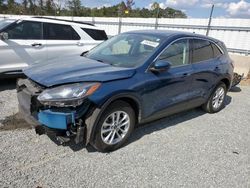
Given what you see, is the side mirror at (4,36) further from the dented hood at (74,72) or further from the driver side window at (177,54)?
the driver side window at (177,54)

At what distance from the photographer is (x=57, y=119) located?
3113 millimetres

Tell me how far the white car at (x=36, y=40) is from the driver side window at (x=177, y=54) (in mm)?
2753

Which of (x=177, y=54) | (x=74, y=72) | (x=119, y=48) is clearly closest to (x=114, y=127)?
(x=74, y=72)

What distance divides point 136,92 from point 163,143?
101 centimetres

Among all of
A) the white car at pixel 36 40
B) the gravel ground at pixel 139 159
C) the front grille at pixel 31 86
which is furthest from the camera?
the white car at pixel 36 40

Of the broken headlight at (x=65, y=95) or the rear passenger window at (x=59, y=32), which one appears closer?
the broken headlight at (x=65, y=95)

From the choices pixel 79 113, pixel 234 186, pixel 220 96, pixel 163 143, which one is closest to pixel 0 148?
pixel 79 113

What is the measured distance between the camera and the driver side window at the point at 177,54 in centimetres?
416

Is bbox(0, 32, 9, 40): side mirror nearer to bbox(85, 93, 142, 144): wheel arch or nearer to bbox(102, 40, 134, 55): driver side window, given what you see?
bbox(102, 40, 134, 55): driver side window

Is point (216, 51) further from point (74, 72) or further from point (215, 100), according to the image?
point (74, 72)

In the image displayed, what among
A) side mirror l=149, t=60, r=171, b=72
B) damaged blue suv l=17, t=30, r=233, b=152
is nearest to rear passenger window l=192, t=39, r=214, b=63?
damaged blue suv l=17, t=30, r=233, b=152

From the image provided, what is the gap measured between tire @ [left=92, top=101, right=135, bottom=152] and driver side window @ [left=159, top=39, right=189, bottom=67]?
41.7 inches

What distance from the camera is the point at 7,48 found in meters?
5.86

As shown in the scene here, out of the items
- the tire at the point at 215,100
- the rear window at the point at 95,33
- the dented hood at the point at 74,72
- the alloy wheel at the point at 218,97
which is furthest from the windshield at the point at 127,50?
the rear window at the point at 95,33
